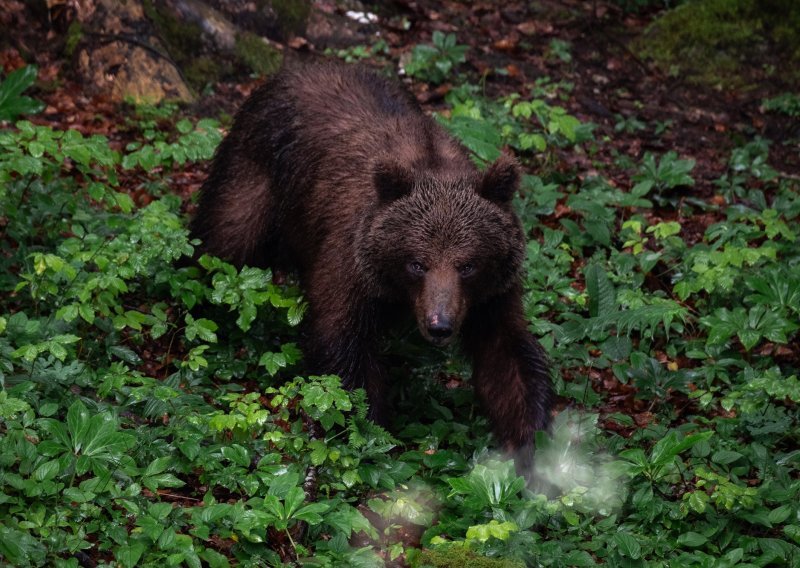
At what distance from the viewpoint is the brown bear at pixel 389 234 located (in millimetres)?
5844

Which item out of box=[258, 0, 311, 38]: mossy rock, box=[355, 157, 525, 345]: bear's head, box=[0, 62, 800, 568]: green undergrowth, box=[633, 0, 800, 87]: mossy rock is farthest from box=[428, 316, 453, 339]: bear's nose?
box=[633, 0, 800, 87]: mossy rock

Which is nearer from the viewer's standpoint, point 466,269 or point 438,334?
point 438,334

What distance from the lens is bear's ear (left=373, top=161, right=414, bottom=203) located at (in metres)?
5.82

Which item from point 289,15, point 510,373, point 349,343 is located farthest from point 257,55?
point 510,373

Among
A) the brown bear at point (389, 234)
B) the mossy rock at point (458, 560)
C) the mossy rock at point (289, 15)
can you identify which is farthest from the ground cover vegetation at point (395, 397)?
the mossy rock at point (289, 15)

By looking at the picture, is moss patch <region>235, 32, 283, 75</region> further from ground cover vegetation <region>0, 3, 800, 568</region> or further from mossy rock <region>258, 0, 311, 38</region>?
ground cover vegetation <region>0, 3, 800, 568</region>

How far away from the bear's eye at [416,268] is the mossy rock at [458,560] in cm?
184

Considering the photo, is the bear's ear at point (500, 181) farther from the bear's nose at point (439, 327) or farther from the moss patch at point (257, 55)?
the moss patch at point (257, 55)

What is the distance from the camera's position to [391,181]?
5867 mm

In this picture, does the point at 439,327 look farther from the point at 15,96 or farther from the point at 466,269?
the point at 15,96

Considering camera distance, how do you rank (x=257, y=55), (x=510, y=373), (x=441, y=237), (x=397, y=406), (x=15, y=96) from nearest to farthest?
1. (x=441, y=237)
2. (x=510, y=373)
3. (x=397, y=406)
4. (x=15, y=96)
5. (x=257, y=55)

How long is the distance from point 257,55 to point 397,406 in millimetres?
5158

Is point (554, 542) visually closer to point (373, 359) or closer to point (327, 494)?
point (327, 494)

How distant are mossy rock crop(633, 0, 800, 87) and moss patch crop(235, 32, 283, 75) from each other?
4386mm
